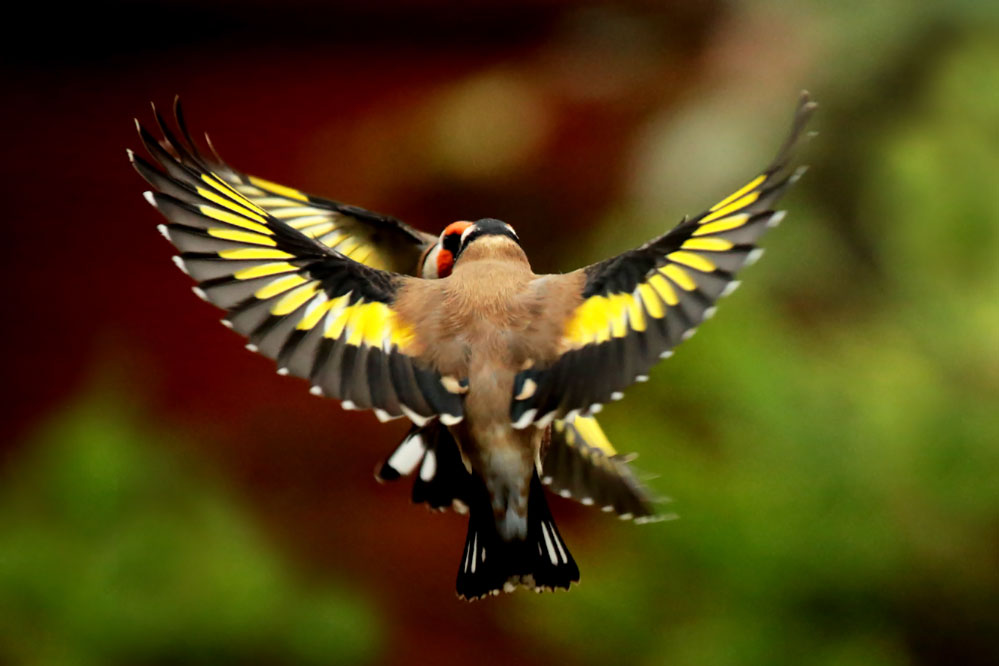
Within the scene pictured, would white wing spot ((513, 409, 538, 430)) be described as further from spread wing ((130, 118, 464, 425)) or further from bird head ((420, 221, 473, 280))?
bird head ((420, 221, 473, 280))

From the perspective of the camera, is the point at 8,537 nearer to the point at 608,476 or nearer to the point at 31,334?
the point at 31,334

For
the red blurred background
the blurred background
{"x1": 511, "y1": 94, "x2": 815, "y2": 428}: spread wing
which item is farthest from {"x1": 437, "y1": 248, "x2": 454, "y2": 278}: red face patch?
the red blurred background

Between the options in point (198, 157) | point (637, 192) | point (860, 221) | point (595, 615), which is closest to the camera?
point (198, 157)

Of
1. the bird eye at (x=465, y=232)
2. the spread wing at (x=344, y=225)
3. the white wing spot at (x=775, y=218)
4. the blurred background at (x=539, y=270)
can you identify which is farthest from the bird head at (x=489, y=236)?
the blurred background at (x=539, y=270)

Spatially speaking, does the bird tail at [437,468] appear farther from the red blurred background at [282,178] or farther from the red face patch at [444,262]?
the red blurred background at [282,178]

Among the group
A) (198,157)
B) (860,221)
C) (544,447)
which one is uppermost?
(860,221)

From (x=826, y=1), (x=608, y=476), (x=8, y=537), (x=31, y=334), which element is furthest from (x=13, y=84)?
(x=608, y=476)
